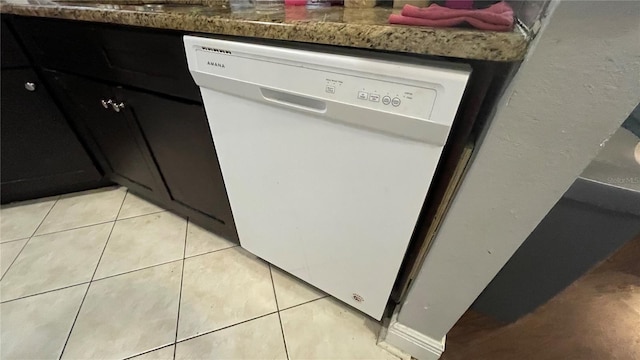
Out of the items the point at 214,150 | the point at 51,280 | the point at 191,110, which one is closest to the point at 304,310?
the point at 214,150

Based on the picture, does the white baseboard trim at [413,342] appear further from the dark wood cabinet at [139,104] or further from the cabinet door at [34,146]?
the cabinet door at [34,146]

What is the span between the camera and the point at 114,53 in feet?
2.64

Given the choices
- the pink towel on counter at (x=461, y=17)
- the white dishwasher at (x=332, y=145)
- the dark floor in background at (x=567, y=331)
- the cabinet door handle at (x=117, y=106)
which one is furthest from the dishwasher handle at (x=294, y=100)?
the dark floor in background at (x=567, y=331)

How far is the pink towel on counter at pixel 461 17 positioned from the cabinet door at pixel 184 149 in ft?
1.84

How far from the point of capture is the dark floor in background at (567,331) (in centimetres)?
83

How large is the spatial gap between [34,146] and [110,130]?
46 cm

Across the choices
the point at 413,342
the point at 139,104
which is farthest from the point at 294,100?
the point at 413,342

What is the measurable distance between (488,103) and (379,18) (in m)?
0.26

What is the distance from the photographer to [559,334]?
877 mm

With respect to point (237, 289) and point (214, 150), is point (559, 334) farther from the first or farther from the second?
point (214, 150)

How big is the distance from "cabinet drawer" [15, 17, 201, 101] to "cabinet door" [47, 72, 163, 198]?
6cm

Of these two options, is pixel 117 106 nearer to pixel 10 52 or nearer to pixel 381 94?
pixel 10 52

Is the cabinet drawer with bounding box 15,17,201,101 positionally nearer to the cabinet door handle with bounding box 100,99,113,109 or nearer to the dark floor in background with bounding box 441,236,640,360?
the cabinet door handle with bounding box 100,99,113,109

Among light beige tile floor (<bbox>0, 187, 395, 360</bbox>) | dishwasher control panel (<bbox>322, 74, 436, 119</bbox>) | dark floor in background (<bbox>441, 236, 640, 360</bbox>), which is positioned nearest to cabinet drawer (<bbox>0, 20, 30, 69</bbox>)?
light beige tile floor (<bbox>0, 187, 395, 360</bbox>)
